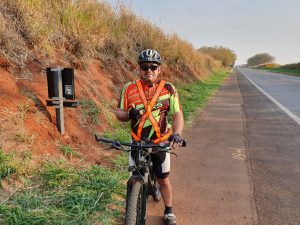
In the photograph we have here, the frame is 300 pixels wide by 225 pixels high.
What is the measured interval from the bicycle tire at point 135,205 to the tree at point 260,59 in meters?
189

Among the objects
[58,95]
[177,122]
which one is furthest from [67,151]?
[177,122]

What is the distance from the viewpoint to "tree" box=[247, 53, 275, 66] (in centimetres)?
18038

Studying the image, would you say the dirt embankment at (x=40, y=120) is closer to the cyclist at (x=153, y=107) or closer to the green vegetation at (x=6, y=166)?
the green vegetation at (x=6, y=166)

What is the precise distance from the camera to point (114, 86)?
8.54 metres

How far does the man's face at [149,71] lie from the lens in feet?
→ 10.5

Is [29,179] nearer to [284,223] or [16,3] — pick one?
[284,223]

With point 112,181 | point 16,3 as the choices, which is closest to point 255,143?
point 112,181

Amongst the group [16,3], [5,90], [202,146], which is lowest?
[202,146]

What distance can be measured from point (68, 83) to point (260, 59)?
640 feet

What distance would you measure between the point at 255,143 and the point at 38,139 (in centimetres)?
437

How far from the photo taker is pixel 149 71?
3.21 meters

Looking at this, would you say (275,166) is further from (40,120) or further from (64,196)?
(40,120)

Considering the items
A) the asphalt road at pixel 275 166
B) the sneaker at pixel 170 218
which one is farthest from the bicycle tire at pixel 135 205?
the asphalt road at pixel 275 166

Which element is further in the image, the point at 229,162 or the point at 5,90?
the point at 229,162
